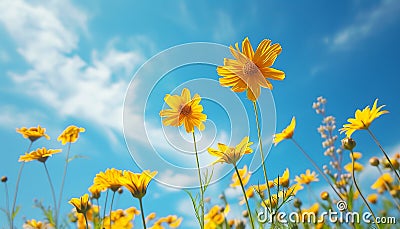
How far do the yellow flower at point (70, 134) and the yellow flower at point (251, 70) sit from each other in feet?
4.62

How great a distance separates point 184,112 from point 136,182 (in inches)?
8.2

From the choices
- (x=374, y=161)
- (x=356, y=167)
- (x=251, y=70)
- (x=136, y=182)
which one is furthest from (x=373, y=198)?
(x=136, y=182)

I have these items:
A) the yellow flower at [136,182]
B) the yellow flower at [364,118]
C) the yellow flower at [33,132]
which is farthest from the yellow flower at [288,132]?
the yellow flower at [33,132]

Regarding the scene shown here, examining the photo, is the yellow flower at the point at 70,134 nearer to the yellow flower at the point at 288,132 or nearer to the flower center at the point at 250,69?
the yellow flower at the point at 288,132

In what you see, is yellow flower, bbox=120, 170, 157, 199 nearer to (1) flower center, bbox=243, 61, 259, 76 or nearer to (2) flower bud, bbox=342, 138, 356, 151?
(1) flower center, bbox=243, 61, 259, 76

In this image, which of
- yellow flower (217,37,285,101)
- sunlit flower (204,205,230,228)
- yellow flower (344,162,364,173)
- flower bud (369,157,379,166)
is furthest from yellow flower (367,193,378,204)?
yellow flower (217,37,285,101)

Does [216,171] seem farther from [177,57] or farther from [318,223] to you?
[318,223]

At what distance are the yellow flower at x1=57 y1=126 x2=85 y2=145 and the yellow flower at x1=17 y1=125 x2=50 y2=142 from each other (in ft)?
0.54

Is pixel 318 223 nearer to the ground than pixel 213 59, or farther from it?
nearer to the ground

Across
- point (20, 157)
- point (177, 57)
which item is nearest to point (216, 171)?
point (177, 57)

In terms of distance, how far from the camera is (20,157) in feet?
6.02

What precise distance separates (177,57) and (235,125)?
0.68ft

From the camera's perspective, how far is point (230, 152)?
31.9 inches

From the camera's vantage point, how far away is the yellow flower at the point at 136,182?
0.84 m
